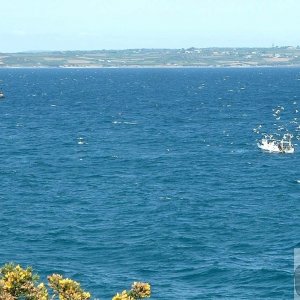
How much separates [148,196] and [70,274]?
33.0m

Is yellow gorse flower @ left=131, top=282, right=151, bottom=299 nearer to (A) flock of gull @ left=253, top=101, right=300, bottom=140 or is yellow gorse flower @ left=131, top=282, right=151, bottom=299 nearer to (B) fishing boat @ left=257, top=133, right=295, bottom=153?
(B) fishing boat @ left=257, top=133, right=295, bottom=153

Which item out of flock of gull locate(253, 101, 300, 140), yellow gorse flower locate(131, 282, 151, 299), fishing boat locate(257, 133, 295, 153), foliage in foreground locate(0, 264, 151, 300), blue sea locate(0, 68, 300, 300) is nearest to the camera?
foliage in foreground locate(0, 264, 151, 300)

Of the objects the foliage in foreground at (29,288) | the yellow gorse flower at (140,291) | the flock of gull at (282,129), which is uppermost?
the foliage in foreground at (29,288)

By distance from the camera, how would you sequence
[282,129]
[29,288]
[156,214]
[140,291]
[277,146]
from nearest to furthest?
[29,288]
[140,291]
[156,214]
[277,146]
[282,129]

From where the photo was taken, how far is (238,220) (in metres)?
81.3

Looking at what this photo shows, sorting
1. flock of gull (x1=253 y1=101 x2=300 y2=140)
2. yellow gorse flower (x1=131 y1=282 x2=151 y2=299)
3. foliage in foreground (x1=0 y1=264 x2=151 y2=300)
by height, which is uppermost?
foliage in foreground (x1=0 y1=264 x2=151 y2=300)

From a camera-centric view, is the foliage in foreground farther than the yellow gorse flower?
No

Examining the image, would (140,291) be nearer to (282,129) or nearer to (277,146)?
(277,146)

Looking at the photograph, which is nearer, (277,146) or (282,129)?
(277,146)

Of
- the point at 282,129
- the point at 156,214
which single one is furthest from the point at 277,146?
the point at 156,214

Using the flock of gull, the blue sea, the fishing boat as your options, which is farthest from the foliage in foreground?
the flock of gull

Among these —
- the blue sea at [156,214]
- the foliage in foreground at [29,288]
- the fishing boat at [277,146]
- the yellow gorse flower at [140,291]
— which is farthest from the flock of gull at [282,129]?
the foliage in foreground at [29,288]

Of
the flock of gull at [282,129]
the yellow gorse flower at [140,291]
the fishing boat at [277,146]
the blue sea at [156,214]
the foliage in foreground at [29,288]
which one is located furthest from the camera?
the flock of gull at [282,129]

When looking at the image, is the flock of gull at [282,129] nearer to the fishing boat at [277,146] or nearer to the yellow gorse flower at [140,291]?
the fishing boat at [277,146]
